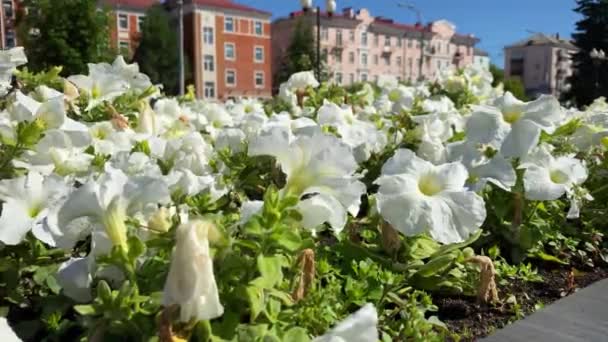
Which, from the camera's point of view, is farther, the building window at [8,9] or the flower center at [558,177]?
the building window at [8,9]

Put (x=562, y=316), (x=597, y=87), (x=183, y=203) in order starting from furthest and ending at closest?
(x=597, y=87)
(x=562, y=316)
(x=183, y=203)

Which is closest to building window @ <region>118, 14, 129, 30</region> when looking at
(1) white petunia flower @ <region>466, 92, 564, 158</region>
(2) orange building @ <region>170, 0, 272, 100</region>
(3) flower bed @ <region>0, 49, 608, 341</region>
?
(2) orange building @ <region>170, 0, 272, 100</region>

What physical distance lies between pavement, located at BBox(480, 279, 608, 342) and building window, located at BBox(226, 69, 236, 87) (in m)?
44.4

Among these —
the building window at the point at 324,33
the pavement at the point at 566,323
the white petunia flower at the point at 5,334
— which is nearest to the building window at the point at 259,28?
the building window at the point at 324,33

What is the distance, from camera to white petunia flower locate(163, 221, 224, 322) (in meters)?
0.85

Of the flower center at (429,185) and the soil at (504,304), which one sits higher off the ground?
the flower center at (429,185)

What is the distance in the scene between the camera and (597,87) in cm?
2766

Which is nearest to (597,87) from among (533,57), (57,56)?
(57,56)

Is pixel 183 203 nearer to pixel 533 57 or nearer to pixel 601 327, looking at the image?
pixel 601 327

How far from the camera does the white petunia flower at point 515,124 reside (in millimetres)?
1991

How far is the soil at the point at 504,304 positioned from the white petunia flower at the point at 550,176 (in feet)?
0.87

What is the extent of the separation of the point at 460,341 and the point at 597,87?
2978cm

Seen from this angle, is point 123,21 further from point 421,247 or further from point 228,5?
point 421,247

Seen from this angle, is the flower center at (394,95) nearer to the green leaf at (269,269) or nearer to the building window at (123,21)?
the green leaf at (269,269)
